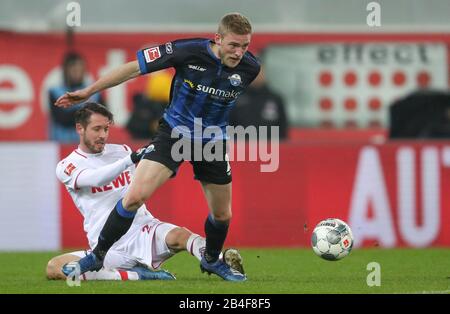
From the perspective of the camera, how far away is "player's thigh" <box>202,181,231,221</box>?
9.48 meters

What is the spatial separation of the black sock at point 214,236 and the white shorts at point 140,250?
1.15 feet

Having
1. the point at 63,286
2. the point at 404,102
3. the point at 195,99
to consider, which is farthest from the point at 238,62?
the point at 404,102

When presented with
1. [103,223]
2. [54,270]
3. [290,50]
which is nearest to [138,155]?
[103,223]

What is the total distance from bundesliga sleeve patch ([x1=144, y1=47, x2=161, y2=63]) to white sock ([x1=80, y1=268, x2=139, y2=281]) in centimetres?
161

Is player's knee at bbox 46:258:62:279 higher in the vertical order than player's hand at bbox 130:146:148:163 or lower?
lower

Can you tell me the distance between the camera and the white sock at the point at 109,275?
9578mm

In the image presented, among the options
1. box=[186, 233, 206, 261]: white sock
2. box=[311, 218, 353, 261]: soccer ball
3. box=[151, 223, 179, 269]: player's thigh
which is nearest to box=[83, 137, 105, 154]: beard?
box=[151, 223, 179, 269]: player's thigh

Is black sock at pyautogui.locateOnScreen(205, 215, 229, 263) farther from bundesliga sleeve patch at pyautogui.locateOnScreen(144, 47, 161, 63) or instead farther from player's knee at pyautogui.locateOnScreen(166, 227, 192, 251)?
bundesliga sleeve patch at pyautogui.locateOnScreen(144, 47, 161, 63)

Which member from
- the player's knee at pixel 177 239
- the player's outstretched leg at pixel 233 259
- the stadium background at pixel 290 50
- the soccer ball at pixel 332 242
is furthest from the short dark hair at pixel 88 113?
the stadium background at pixel 290 50

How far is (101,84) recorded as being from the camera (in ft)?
29.8

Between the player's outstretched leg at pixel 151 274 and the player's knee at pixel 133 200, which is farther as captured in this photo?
the player's outstretched leg at pixel 151 274

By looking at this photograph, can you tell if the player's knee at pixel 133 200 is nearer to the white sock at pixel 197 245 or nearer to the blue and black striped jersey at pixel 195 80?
the blue and black striped jersey at pixel 195 80

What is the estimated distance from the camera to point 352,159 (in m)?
13.4

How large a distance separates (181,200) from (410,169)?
2364 millimetres
